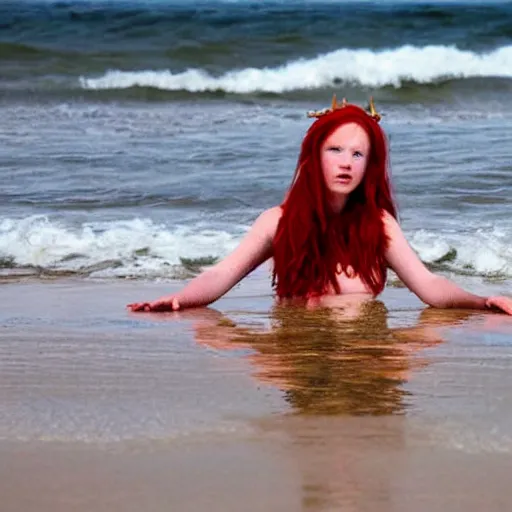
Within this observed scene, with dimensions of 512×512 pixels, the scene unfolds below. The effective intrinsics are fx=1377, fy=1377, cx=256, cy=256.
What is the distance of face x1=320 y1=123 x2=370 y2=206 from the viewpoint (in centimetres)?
465


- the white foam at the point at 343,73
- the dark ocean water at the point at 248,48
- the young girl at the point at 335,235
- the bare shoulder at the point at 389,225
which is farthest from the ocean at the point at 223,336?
the dark ocean water at the point at 248,48

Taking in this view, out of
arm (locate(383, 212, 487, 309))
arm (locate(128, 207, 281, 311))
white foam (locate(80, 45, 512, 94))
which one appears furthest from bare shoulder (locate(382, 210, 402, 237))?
white foam (locate(80, 45, 512, 94))

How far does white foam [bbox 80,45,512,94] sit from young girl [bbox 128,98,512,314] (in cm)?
1167

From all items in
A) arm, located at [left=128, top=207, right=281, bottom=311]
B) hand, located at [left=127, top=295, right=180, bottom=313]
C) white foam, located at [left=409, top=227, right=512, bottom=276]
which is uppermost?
arm, located at [left=128, top=207, right=281, bottom=311]

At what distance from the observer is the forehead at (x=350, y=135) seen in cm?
466

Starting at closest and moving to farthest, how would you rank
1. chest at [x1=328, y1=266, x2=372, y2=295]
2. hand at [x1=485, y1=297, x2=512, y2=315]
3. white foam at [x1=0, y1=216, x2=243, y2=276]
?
hand at [x1=485, y1=297, x2=512, y2=315] → chest at [x1=328, y1=266, x2=372, y2=295] → white foam at [x1=0, y1=216, x2=243, y2=276]

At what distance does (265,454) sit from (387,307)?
202 cm

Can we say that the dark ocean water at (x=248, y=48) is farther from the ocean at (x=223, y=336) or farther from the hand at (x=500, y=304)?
the hand at (x=500, y=304)

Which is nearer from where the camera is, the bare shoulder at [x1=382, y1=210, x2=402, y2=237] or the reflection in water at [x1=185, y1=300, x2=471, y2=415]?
the reflection in water at [x1=185, y1=300, x2=471, y2=415]


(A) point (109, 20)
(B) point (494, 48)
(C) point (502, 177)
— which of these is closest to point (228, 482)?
(C) point (502, 177)

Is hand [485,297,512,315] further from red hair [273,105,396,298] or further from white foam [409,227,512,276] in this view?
white foam [409,227,512,276]

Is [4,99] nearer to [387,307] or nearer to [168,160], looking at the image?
[168,160]

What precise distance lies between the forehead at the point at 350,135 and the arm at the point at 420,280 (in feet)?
0.95

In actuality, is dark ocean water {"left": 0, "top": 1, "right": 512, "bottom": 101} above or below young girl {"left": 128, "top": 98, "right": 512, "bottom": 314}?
above
